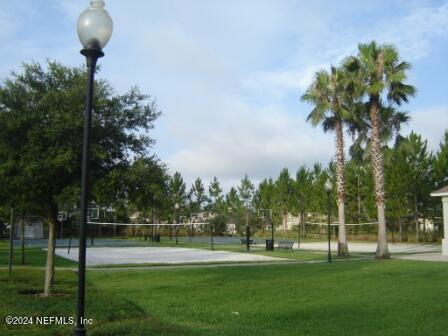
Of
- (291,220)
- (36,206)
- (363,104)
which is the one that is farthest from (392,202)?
(36,206)

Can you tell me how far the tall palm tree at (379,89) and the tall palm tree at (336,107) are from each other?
1104mm

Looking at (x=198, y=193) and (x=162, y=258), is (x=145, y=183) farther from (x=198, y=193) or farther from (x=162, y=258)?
(x=198, y=193)

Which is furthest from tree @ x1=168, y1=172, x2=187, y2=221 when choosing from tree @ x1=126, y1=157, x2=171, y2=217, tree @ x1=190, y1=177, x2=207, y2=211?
tree @ x1=126, y1=157, x2=171, y2=217

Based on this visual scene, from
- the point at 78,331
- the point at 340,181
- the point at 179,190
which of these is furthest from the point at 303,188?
the point at 78,331

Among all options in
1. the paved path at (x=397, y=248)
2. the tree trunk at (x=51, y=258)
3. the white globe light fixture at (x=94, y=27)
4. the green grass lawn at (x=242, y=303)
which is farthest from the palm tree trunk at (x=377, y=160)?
the white globe light fixture at (x=94, y=27)

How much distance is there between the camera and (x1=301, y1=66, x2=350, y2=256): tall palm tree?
92.9 feet

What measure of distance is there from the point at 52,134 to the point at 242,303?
5.30 m

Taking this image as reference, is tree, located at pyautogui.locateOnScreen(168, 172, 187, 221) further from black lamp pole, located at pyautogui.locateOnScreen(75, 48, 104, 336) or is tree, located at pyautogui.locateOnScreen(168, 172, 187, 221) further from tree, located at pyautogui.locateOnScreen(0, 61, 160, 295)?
black lamp pole, located at pyautogui.locateOnScreen(75, 48, 104, 336)

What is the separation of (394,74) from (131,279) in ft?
58.0

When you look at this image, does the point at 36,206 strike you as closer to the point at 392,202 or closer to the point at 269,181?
the point at 392,202

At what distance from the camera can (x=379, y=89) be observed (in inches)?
1049

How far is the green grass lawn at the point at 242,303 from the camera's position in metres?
8.45

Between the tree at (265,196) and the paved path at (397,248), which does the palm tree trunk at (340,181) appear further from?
the tree at (265,196)

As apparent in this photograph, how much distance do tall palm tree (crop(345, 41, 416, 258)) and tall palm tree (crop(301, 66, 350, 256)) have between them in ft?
3.62
